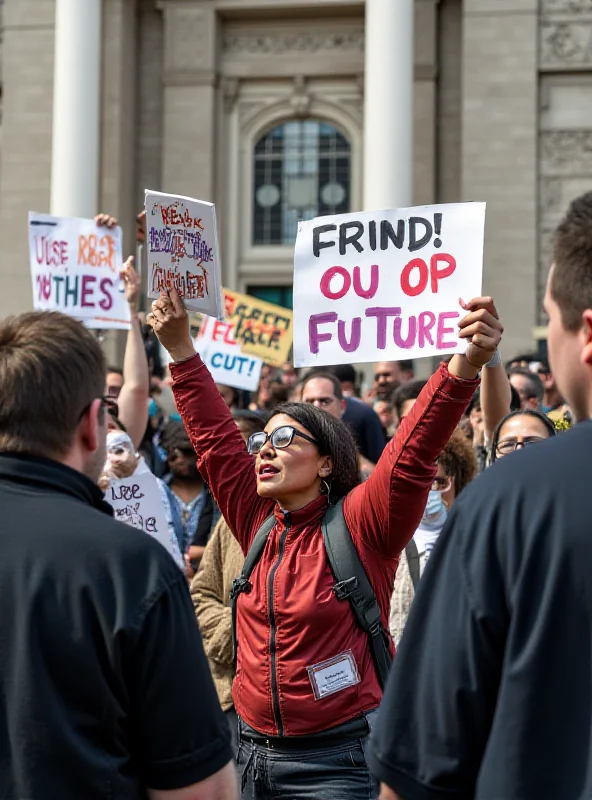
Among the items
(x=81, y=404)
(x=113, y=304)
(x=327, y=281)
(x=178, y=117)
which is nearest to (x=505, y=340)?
(x=178, y=117)

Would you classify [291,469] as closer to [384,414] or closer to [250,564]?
[250,564]

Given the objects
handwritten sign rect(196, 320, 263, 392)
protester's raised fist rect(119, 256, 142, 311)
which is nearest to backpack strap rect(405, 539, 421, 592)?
protester's raised fist rect(119, 256, 142, 311)

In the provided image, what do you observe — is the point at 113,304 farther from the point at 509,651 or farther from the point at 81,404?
the point at 509,651

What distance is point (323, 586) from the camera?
12.1 feet

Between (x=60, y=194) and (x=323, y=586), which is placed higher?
(x=60, y=194)

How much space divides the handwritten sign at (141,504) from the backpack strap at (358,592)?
5.13 ft

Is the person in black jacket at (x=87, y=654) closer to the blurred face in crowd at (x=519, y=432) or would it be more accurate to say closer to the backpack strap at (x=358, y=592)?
the backpack strap at (x=358, y=592)

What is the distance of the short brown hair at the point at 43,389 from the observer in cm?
233

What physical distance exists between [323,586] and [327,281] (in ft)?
4.33

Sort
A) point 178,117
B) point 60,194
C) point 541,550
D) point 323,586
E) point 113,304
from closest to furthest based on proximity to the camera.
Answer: point 541,550 → point 323,586 → point 113,304 → point 60,194 → point 178,117

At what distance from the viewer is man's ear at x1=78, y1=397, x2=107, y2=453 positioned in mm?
2395

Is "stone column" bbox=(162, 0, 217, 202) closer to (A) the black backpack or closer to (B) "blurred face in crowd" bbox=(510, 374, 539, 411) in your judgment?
(B) "blurred face in crowd" bbox=(510, 374, 539, 411)

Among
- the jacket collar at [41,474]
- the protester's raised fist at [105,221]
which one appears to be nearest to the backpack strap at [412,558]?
the jacket collar at [41,474]

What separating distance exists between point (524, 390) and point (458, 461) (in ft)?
8.72
